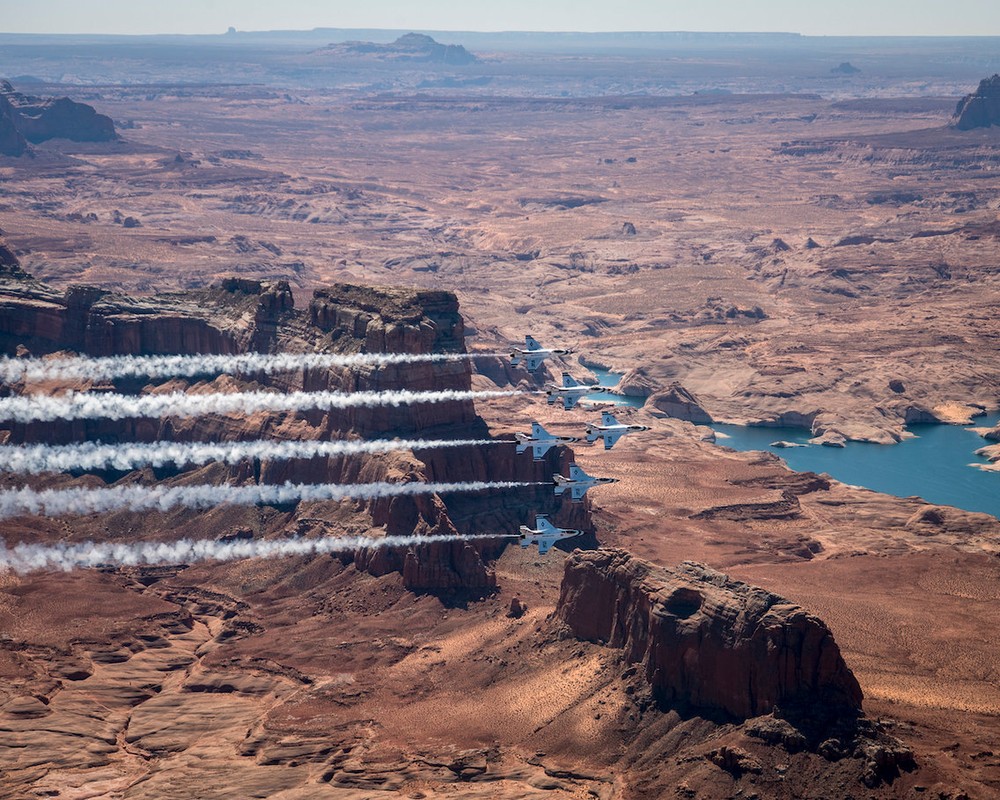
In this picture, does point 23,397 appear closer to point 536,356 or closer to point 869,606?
point 536,356

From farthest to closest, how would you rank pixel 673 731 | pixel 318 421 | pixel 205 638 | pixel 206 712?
pixel 318 421, pixel 205 638, pixel 206 712, pixel 673 731

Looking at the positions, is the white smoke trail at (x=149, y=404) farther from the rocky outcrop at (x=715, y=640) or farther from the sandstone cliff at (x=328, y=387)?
the rocky outcrop at (x=715, y=640)

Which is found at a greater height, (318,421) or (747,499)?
(318,421)

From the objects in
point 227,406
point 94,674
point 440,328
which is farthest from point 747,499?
point 94,674

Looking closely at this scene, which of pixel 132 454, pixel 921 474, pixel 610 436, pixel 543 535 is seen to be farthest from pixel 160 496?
pixel 921 474

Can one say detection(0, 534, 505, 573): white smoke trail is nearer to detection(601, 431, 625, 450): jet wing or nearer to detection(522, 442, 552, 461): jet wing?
detection(522, 442, 552, 461): jet wing

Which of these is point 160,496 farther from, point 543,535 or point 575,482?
point 575,482

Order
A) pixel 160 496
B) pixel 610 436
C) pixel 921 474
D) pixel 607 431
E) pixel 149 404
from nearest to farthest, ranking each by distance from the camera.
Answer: pixel 160 496 < pixel 607 431 < pixel 610 436 < pixel 149 404 < pixel 921 474
